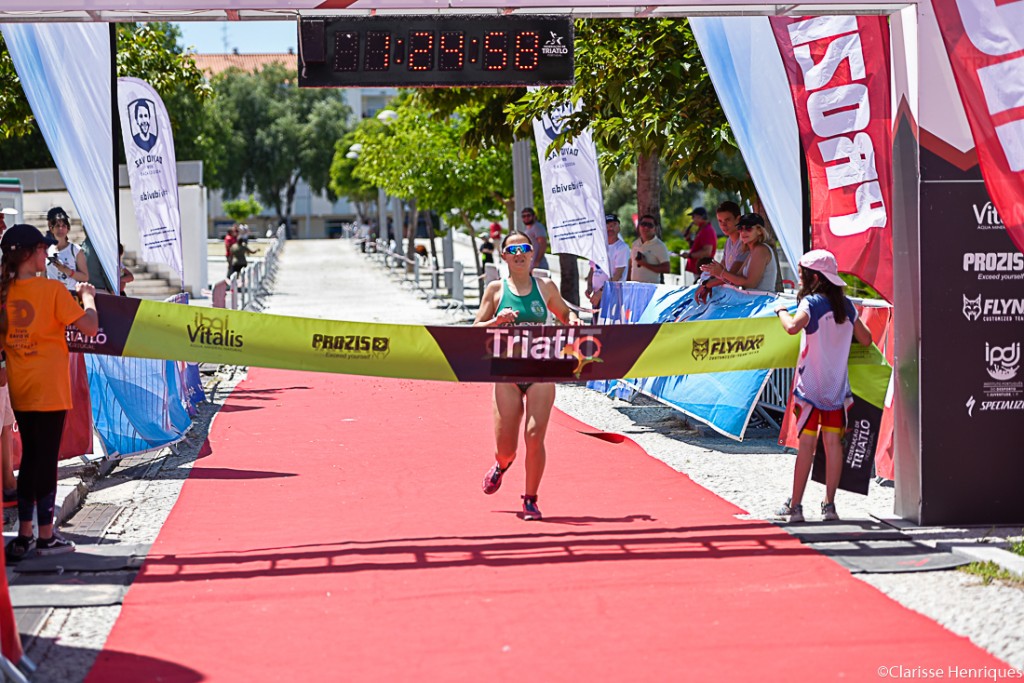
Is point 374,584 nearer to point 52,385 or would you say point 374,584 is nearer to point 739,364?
point 52,385

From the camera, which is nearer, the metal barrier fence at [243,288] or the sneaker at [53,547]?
the sneaker at [53,547]

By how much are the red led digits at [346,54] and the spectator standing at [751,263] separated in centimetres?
424

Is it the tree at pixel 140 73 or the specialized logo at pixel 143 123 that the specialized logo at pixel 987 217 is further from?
the specialized logo at pixel 143 123

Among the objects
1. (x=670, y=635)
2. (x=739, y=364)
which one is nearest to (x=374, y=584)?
(x=670, y=635)

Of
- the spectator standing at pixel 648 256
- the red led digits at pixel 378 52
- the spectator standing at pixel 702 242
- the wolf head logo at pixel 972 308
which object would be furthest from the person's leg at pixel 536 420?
the spectator standing at pixel 702 242

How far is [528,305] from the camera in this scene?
27.5 ft

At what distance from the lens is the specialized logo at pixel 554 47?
817cm

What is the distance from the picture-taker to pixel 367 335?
8.09 metres

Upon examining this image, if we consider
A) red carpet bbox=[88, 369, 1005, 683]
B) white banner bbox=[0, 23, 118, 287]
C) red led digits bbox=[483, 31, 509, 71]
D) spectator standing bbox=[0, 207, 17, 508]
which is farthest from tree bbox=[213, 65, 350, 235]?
red led digits bbox=[483, 31, 509, 71]

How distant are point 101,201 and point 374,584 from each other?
16.2 ft

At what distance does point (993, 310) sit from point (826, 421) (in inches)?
48.1

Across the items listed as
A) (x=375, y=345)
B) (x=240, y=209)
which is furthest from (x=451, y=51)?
(x=240, y=209)

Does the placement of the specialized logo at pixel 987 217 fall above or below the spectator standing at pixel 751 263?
above

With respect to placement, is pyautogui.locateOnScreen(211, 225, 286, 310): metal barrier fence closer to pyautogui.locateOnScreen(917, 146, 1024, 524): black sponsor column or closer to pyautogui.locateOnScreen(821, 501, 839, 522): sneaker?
pyautogui.locateOnScreen(821, 501, 839, 522): sneaker
